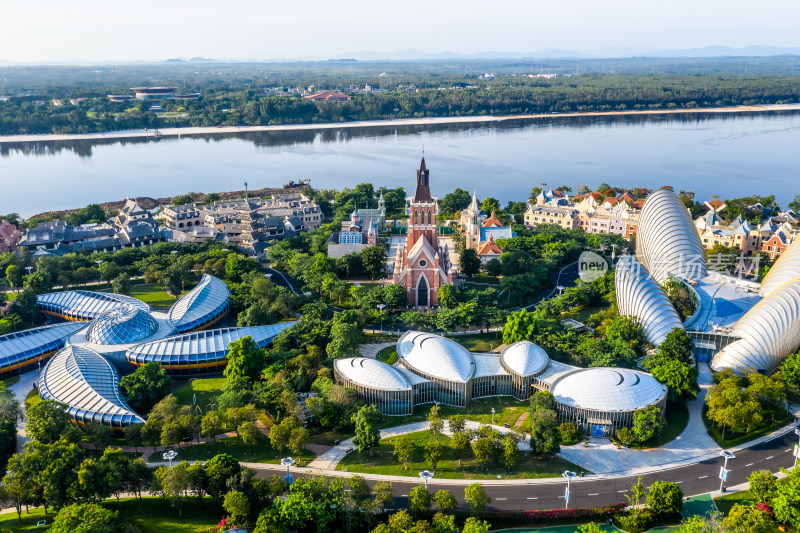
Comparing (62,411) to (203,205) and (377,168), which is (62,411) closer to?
(203,205)

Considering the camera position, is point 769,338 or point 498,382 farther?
point 498,382

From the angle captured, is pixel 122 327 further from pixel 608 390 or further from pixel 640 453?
pixel 640 453

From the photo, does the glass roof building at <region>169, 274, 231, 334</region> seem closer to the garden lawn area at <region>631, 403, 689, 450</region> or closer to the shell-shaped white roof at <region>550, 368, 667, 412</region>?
the shell-shaped white roof at <region>550, 368, 667, 412</region>

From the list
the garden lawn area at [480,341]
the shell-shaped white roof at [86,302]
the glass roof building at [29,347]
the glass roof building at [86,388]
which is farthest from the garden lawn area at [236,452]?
the shell-shaped white roof at [86,302]

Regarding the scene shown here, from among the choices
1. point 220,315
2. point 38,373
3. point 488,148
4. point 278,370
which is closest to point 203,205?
point 220,315

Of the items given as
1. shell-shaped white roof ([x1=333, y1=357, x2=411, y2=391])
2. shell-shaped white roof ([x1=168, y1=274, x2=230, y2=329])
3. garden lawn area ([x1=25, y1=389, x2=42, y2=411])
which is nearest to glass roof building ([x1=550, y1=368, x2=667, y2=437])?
shell-shaped white roof ([x1=333, y1=357, x2=411, y2=391])

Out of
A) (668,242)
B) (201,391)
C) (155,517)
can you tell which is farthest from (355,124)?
(155,517)

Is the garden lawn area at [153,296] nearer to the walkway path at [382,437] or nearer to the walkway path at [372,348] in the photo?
the walkway path at [372,348]
